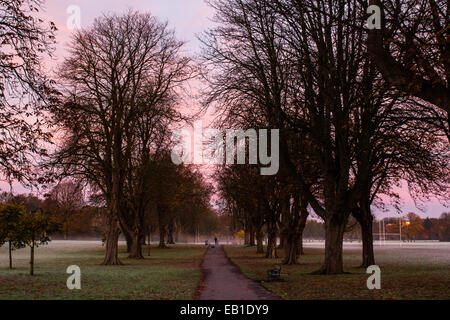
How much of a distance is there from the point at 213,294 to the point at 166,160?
2964 cm

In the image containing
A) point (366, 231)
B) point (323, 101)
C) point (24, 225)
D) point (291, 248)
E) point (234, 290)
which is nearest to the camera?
point (234, 290)

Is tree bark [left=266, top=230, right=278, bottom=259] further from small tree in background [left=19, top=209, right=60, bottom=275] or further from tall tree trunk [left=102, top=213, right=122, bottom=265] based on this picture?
small tree in background [left=19, top=209, right=60, bottom=275]

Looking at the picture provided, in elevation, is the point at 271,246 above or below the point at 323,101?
below

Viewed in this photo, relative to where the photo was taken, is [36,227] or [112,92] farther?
[112,92]

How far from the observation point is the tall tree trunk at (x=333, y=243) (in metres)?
22.8

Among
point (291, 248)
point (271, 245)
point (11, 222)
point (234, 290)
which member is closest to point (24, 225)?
point (11, 222)

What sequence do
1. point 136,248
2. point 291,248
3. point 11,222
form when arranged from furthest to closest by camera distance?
point 136,248 < point 291,248 < point 11,222

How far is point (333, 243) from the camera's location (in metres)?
22.8

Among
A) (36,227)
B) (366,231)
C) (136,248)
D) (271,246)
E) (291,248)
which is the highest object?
(36,227)

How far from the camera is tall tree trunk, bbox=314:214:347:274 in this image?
74.6ft

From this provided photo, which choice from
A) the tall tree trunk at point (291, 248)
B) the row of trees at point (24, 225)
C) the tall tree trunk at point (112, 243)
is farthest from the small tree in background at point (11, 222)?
the tall tree trunk at point (291, 248)

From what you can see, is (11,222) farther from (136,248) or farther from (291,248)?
(136,248)
